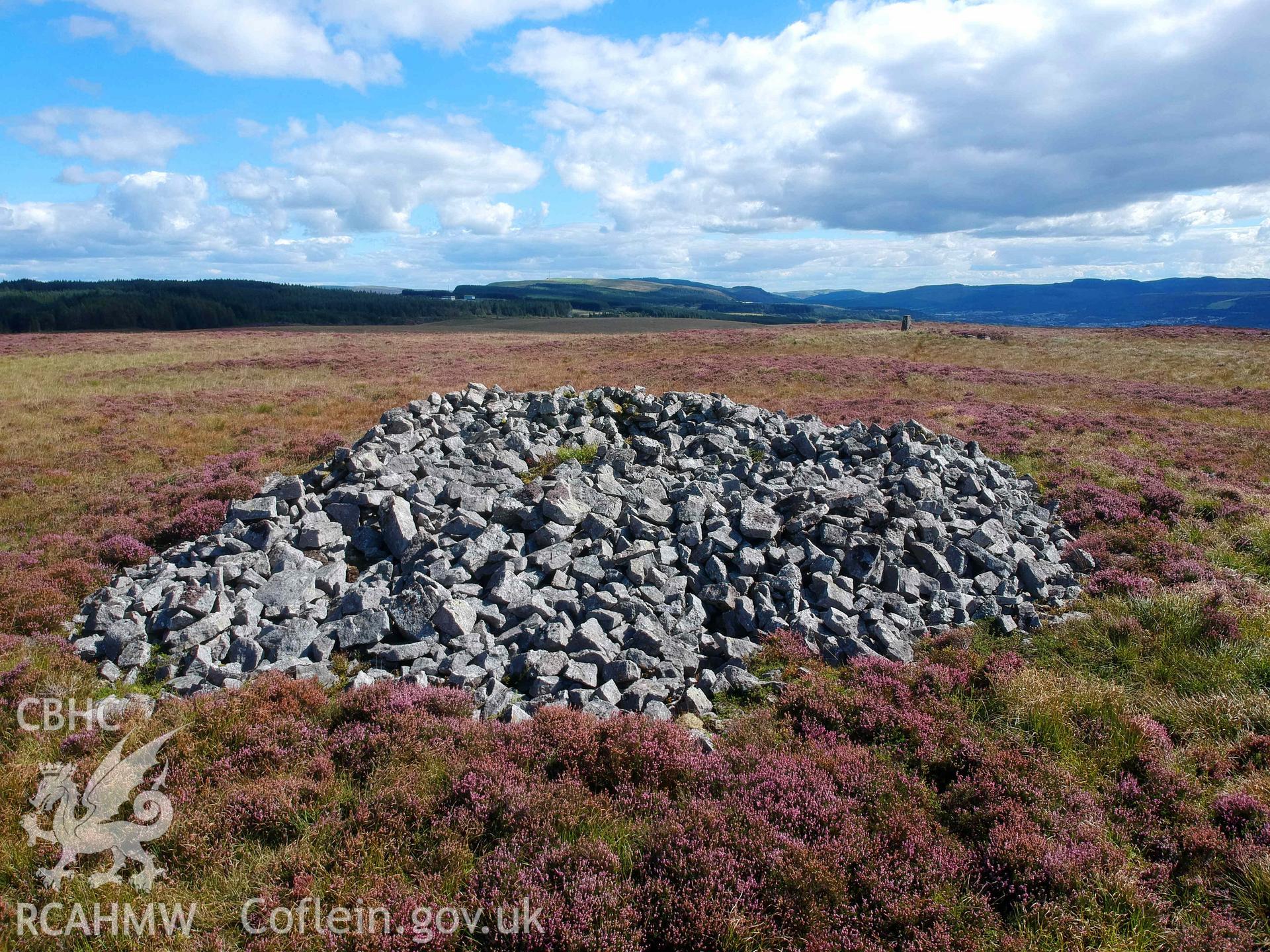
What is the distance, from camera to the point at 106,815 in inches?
229

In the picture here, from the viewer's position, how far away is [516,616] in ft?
31.2

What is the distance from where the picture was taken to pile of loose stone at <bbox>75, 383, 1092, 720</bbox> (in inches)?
337

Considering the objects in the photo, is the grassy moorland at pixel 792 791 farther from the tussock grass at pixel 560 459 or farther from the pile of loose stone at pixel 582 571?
the tussock grass at pixel 560 459

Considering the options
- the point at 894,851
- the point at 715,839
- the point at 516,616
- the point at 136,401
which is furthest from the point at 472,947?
the point at 136,401

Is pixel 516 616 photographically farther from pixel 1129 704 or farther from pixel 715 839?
pixel 1129 704

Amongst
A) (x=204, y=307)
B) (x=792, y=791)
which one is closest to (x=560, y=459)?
(x=792, y=791)

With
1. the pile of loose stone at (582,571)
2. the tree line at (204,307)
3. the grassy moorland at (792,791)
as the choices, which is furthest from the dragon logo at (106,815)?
the tree line at (204,307)

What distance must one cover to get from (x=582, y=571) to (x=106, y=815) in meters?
6.36

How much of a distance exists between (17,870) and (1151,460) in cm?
2587

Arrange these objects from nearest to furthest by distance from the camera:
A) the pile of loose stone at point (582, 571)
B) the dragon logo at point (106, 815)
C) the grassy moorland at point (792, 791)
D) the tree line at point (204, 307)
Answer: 1. the grassy moorland at point (792, 791)
2. the dragon logo at point (106, 815)
3. the pile of loose stone at point (582, 571)
4. the tree line at point (204, 307)

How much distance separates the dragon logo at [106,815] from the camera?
17.3ft

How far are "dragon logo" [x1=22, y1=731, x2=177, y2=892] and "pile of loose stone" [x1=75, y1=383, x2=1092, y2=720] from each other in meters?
1.78

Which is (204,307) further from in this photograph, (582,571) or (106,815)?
(106,815)

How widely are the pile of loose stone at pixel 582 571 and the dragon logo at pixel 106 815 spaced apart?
1.78 meters
